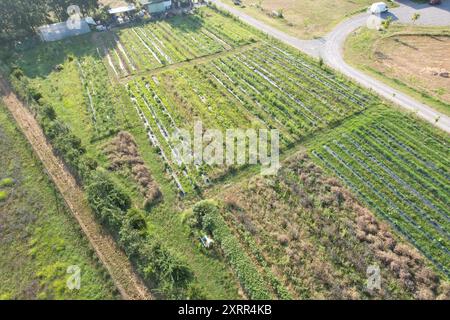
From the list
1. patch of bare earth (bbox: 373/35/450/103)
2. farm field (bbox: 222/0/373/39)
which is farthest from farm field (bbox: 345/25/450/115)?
farm field (bbox: 222/0/373/39)

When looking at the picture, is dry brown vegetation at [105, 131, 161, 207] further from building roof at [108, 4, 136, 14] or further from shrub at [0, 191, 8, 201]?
building roof at [108, 4, 136, 14]

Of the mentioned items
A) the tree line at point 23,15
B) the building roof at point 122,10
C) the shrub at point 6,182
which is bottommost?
the shrub at point 6,182

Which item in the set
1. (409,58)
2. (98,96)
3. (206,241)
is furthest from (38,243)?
(409,58)

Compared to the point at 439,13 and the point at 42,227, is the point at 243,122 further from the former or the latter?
the point at 439,13

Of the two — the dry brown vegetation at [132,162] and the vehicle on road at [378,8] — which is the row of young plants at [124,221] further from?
the vehicle on road at [378,8]

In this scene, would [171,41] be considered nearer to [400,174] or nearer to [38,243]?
[38,243]

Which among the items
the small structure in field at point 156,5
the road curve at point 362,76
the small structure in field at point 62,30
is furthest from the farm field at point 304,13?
→ the small structure in field at point 62,30

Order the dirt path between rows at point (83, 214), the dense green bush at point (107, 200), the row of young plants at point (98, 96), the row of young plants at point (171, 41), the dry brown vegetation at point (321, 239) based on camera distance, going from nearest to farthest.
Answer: the dry brown vegetation at point (321, 239), the dirt path between rows at point (83, 214), the dense green bush at point (107, 200), the row of young plants at point (98, 96), the row of young plants at point (171, 41)
